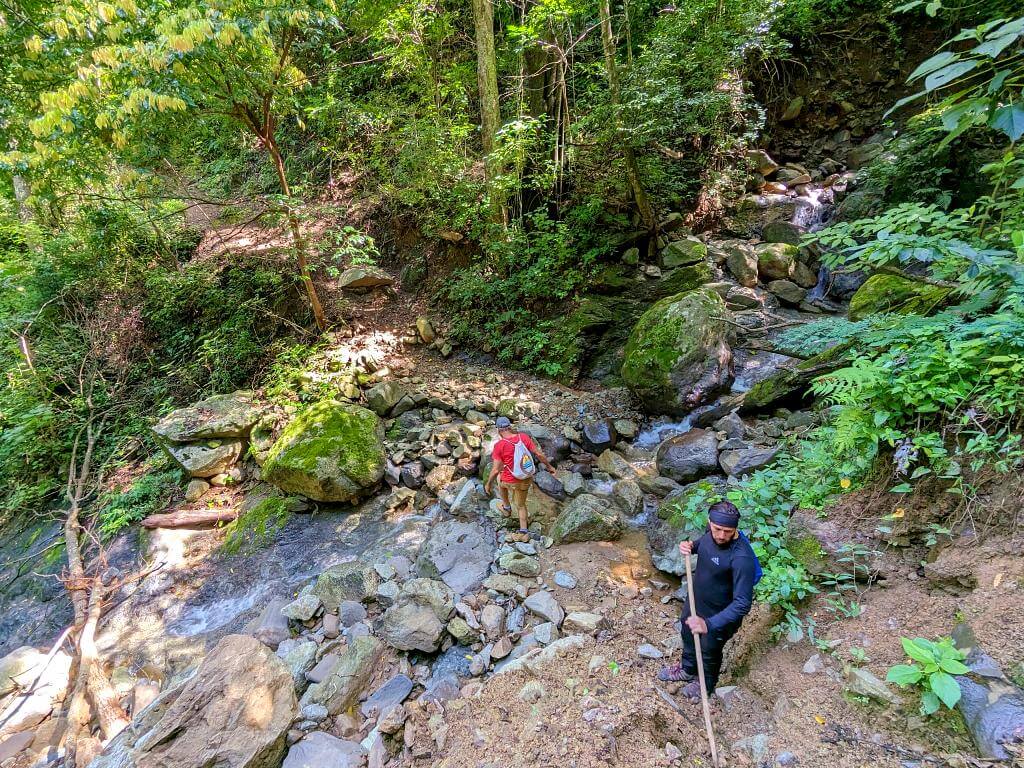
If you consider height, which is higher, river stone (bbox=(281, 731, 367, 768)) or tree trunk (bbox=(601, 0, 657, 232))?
tree trunk (bbox=(601, 0, 657, 232))

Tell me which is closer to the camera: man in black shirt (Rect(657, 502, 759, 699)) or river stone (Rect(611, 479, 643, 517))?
man in black shirt (Rect(657, 502, 759, 699))

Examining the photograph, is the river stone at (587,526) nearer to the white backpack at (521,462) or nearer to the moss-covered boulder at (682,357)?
the white backpack at (521,462)

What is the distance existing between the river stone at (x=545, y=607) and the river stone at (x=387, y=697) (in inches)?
46.0

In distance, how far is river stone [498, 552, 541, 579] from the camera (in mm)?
4480

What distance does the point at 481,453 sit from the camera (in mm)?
6547

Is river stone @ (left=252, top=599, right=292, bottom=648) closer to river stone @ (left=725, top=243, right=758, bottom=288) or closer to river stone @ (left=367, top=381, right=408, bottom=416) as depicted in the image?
river stone @ (left=367, top=381, right=408, bottom=416)

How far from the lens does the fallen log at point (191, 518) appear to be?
632 centimetres

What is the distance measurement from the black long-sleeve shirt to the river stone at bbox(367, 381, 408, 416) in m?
5.75

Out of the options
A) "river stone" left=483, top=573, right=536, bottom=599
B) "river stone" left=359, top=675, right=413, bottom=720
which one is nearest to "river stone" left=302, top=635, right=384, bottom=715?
"river stone" left=359, top=675, right=413, bottom=720

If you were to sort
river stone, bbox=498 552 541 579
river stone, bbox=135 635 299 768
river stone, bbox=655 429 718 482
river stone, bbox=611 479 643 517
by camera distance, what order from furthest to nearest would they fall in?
river stone, bbox=655 429 718 482, river stone, bbox=611 479 643 517, river stone, bbox=498 552 541 579, river stone, bbox=135 635 299 768

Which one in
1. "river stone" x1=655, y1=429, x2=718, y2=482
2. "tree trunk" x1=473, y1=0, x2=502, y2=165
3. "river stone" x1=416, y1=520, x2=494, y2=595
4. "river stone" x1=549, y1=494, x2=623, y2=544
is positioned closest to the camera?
"river stone" x1=416, y1=520, x2=494, y2=595

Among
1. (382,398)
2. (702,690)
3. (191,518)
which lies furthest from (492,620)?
(191,518)

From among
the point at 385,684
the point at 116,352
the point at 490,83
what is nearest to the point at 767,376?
the point at 385,684

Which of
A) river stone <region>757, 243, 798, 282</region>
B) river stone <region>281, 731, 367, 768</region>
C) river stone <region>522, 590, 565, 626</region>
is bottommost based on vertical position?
river stone <region>522, 590, 565, 626</region>
